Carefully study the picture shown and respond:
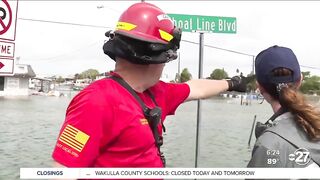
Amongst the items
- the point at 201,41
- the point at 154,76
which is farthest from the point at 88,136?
the point at 201,41

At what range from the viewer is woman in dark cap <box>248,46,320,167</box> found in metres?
1.90

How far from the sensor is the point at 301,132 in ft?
6.51

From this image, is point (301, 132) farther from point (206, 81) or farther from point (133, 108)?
point (206, 81)

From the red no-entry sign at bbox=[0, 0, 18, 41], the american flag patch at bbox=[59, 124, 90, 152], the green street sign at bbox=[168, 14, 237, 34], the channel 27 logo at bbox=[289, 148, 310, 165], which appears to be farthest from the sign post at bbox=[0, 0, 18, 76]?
the channel 27 logo at bbox=[289, 148, 310, 165]

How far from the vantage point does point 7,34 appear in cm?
377

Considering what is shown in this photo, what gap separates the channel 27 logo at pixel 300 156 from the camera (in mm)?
1900

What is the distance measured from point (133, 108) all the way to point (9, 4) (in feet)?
7.80

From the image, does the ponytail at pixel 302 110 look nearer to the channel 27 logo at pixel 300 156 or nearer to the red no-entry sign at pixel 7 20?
the channel 27 logo at pixel 300 156

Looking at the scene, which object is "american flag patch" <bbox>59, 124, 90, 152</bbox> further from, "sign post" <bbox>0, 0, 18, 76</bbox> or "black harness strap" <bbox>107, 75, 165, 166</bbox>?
"sign post" <bbox>0, 0, 18, 76</bbox>

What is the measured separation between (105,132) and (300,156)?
87 centimetres

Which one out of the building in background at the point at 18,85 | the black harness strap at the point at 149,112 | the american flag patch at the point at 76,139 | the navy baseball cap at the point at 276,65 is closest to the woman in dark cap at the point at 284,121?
the navy baseball cap at the point at 276,65

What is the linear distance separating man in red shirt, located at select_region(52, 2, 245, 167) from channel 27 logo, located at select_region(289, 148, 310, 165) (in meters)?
0.60

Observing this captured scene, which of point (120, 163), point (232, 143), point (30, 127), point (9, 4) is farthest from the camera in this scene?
point (30, 127)

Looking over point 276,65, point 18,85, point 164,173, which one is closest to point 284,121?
point 276,65
